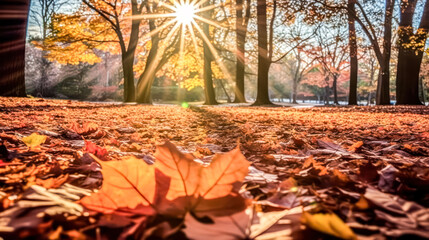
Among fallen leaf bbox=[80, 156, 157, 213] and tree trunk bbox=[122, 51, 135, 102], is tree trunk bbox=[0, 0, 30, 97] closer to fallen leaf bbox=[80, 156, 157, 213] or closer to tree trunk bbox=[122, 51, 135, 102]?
tree trunk bbox=[122, 51, 135, 102]

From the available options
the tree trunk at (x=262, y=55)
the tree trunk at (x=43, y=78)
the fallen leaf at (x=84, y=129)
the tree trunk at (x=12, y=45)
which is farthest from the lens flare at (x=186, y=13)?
the tree trunk at (x=43, y=78)

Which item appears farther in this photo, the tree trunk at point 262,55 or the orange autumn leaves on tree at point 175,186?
the tree trunk at point 262,55

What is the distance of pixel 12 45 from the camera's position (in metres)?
8.49

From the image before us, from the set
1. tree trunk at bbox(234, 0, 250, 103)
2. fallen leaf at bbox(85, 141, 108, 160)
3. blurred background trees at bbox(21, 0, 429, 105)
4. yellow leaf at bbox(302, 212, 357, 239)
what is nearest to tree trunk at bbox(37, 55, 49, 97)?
blurred background trees at bbox(21, 0, 429, 105)

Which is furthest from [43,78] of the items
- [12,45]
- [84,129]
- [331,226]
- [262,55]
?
[331,226]

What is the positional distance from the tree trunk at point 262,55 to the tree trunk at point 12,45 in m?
9.80

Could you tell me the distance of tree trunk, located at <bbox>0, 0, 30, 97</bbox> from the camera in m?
8.12

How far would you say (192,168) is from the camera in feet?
2.38

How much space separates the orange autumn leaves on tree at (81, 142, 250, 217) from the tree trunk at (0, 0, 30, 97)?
385 inches

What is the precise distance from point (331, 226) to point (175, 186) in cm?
39

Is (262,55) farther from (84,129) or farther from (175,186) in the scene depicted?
(175,186)

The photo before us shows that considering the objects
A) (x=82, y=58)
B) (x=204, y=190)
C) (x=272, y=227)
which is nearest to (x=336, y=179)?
(x=272, y=227)

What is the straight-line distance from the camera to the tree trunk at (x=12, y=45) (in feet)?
26.7

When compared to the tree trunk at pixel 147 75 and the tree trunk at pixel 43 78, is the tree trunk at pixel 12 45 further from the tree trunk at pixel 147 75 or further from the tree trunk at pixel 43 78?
the tree trunk at pixel 43 78
